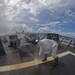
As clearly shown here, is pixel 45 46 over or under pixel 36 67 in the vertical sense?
over

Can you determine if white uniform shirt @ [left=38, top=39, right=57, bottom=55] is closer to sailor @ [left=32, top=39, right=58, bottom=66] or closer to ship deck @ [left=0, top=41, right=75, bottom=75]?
sailor @ [left=32, top=39, right=58, bottom=66]

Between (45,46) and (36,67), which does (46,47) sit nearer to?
(45,46)

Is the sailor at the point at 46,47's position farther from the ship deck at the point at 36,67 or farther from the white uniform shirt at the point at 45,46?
the ship deck at the point at 36,67

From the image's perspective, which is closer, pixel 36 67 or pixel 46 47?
Result: pixel 36 67

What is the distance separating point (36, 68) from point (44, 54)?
1414 millimetres

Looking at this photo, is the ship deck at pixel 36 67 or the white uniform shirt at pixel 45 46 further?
the white uniform shirt at pixel 45 46

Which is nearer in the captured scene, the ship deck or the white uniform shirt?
the ship deck

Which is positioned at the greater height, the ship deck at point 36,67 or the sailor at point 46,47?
the sailor at point 46,47

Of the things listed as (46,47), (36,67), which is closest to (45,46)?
(46,47)

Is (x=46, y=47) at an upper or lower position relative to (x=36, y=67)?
upper

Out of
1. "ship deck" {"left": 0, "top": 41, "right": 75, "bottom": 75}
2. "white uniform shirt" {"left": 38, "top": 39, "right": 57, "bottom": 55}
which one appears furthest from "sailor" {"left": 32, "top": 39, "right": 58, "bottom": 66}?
"ship deck" {"left": 0, "top": 41, "right": 75, "bottom": 75}

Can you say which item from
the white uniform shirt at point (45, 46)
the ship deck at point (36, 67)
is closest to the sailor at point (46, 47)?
the white uniform shirt at point (45, 46)

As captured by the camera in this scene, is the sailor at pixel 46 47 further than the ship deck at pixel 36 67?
Yes

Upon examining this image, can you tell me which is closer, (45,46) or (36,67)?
(36,67)
